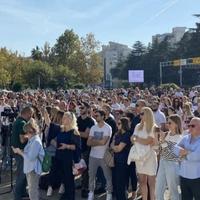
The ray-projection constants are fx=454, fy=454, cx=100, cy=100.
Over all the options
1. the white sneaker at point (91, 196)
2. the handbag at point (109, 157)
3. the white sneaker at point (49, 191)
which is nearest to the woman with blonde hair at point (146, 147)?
the handbag at point (109, 157)

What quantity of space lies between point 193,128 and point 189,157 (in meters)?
0.44

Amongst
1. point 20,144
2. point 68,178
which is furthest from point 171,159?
point 20,144

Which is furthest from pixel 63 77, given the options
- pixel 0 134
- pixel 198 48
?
pixel 0 134

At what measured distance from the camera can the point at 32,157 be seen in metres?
8.34

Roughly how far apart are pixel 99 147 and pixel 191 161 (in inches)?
109

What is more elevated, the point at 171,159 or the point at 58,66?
the point at 58,66

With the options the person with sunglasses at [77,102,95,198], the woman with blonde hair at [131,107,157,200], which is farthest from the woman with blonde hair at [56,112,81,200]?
the woman with blonde hair at [131,107,157,200]

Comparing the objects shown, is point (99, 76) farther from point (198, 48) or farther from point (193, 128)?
point (193, 128)

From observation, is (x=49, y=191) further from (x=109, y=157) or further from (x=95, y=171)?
(x=109, y=157)

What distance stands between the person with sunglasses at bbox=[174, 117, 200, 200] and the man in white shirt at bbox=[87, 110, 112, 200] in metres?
Answer: 2.43

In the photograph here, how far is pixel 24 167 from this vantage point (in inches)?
334

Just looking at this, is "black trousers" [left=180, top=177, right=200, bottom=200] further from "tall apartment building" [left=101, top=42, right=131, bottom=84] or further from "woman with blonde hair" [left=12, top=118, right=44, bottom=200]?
"tall apartment building" [left=101, top=42, right=131, bottom=84]

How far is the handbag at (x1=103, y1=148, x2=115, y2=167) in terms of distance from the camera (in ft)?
29.8

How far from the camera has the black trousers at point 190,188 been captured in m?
6.87
